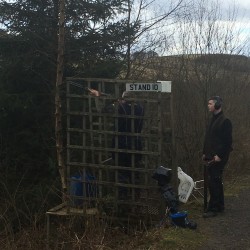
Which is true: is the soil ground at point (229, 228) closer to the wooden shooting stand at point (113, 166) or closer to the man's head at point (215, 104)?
the wooden shooting stand at point (113, 166)

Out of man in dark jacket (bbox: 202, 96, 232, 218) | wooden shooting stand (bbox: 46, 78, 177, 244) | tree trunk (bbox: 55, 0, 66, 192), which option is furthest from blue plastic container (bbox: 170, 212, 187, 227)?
tree trunk (bbox: 55, 0, 66, 192)

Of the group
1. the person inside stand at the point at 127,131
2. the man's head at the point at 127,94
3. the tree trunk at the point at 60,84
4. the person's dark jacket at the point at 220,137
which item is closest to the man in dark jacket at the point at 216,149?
the person's dark jacket at the point at 220,137

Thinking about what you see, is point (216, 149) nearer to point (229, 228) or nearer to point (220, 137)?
point (220, 137)

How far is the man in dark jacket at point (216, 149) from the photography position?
7059mm

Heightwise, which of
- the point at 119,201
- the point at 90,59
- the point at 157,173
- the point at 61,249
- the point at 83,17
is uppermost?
the point at 83,17

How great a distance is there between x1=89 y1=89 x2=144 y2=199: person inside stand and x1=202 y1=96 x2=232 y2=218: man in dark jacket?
1.16 m

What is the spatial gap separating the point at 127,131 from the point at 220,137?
1511 mm

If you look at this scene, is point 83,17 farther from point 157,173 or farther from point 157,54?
point 157,173

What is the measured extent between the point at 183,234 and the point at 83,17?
6.59 m

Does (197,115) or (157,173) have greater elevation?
(197,115)

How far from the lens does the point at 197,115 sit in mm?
11875

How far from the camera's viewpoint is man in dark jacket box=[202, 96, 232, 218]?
706cm

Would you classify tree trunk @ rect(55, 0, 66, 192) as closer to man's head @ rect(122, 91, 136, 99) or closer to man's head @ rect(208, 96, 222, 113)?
man's head @ rect(122, 91, 136, 99)

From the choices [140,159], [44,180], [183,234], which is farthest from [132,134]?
[44,180]
